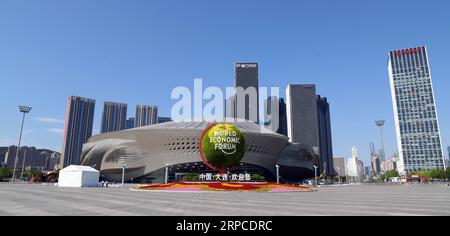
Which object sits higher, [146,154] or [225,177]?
[146,154]

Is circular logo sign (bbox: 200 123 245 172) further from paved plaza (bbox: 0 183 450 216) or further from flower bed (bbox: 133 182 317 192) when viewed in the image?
paved plaza (bbox: 0 183 450 216)

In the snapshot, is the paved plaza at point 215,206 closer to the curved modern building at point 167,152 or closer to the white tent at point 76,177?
the white tent at point 76,177

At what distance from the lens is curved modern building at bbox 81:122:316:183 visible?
357 feet

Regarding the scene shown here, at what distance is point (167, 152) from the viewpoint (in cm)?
10969

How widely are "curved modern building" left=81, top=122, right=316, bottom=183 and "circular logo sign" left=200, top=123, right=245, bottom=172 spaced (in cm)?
6466

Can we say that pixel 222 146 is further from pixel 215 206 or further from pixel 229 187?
pixel 215 206

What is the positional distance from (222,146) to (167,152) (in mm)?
71672

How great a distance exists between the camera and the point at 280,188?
42.0 m

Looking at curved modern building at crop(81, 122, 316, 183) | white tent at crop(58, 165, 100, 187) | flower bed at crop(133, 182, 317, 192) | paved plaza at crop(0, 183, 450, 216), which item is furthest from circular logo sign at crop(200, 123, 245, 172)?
curved modern building at crop(81, 122, 316, 183)
